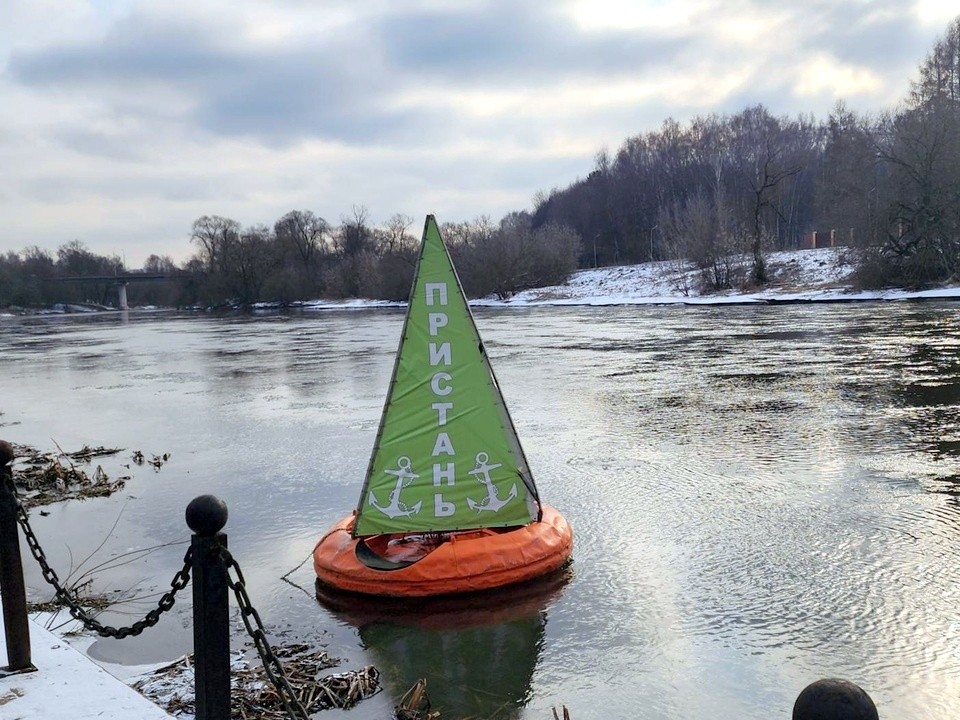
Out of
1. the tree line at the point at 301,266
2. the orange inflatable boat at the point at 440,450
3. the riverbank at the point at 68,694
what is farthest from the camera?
the tree line at the point at 301,266

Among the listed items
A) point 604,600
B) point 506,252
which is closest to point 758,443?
point 604,600

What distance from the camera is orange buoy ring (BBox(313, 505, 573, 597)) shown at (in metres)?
6.10

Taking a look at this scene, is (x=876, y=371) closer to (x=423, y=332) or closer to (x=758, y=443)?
(x=758, y=443)

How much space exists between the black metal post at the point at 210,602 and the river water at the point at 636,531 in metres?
1.52

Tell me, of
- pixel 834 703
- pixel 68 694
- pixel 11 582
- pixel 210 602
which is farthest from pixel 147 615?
pixel 834 703

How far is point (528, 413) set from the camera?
14.0 metres

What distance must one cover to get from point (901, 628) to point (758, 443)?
223 inches

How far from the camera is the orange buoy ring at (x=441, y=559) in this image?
6102 millimetres

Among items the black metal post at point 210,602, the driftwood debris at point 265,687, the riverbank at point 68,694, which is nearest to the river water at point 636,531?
the driftwood debris at point 265,687

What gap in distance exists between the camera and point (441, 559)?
6.14m

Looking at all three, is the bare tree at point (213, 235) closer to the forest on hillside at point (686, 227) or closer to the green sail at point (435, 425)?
the forest on hillside at point (686, 227)

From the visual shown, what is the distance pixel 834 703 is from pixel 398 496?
4.69m

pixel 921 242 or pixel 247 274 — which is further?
pixel 247 274

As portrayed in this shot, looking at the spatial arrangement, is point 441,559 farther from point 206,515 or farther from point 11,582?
point 206,515
